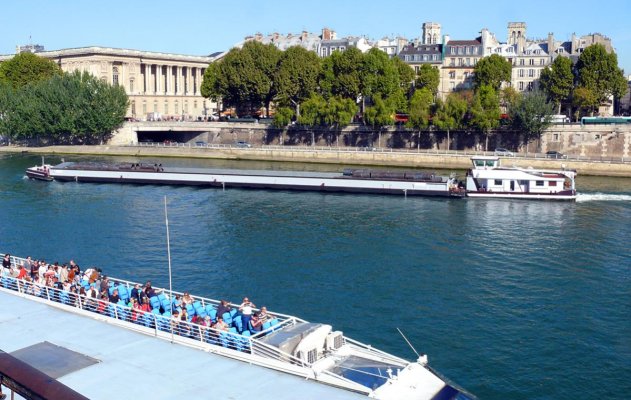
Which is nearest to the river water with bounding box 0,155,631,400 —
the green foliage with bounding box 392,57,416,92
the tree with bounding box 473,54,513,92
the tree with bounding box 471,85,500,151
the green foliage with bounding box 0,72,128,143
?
the tree with bounding box 471,85,500,151

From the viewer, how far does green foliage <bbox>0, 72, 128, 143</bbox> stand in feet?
324

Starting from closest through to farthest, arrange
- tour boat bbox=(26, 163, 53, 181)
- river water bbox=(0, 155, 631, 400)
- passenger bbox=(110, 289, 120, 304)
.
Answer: passenger bbox=(110, 289, 120, 304), river water bbox=(0, 155, 631, 400), tour boat bbox=(26, 163, 53, 181)

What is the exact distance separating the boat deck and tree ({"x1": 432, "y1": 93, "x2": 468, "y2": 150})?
70117mm

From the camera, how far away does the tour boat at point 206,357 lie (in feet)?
51.3

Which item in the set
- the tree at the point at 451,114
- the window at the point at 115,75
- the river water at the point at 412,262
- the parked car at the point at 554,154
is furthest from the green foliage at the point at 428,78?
the window at the point at 115,75

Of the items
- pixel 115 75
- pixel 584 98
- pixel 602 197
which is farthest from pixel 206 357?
pixel 115 75

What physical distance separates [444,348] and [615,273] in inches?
Answer: 579

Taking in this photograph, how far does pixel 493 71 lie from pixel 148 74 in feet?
201

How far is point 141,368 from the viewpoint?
16.8 metres

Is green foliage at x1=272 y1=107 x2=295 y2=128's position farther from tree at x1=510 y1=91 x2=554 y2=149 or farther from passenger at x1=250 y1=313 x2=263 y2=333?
passenger at x1=250 y1=313 x2=263 y2=333

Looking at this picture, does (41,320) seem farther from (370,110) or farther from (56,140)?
(56,140)

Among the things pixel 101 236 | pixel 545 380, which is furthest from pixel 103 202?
pixel 545 380

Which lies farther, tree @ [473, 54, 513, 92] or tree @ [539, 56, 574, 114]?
tree @ [473, 54, 513, 92]

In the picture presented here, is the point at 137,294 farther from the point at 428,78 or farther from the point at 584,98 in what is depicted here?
the point at 428,78
